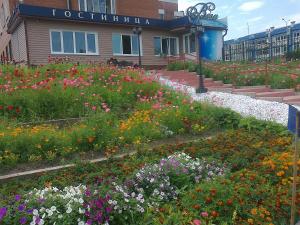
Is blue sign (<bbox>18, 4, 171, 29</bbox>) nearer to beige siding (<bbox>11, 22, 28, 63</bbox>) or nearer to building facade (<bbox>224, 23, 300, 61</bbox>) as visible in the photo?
beige siding (<bbox>11, 22, 28, 63</bbox>)

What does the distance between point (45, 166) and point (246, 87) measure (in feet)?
29.2

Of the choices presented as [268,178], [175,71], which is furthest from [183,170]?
[175,71]

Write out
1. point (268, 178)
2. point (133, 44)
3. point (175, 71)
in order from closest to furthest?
point (268, 178) < point (175, 71) < point (133, 44)

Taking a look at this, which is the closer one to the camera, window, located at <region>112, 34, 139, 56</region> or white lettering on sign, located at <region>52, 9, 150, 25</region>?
white lettering on sign, located at <region>52, 9, 150, 25</region>

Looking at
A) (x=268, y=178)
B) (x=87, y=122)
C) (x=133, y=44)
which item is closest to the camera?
(x=268, y=178)

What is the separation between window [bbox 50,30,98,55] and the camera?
1997 cm

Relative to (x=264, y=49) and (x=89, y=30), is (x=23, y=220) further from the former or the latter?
(x=264, y=49)

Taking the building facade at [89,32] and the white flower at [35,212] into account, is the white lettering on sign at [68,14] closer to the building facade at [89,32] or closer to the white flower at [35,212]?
the building facade at [89,32]

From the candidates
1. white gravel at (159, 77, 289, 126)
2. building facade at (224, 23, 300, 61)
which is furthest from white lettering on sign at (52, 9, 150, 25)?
white gravel at (159, 77, 289, 126)

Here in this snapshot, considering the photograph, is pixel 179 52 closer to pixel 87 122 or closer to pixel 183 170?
pixel 87 122

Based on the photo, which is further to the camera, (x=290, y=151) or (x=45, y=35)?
(x=45, y=35)

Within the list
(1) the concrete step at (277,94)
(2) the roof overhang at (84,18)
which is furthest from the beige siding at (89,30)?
(1) the concrete step at (277,94)

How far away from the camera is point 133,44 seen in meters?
23.7

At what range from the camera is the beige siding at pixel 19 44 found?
1915 centimetres
